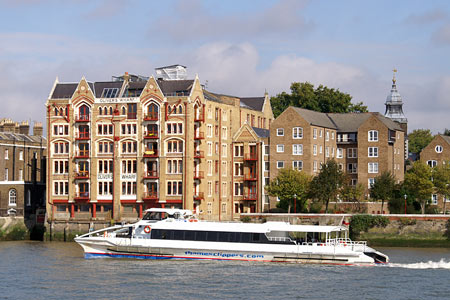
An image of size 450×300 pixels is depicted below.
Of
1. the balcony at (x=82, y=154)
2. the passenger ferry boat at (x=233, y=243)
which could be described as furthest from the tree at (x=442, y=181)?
the balcony at (x=82, y=154)

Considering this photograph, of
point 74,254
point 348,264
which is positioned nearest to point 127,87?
point 74,254

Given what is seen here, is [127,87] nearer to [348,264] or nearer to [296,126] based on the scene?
[296,126]

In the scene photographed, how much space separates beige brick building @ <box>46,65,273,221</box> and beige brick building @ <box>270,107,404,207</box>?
7904 mm

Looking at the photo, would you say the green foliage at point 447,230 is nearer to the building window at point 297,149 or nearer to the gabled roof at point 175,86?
the building window at point 297,149

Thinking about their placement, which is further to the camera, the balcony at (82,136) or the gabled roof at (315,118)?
the gabled roof at (315,118)

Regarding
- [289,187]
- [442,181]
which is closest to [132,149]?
[289,187]

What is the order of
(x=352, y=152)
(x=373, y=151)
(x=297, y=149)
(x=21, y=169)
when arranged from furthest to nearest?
(x=21, y=169) → (x=352, y=152) → (x=373, y=151) → (x=297, y=149)

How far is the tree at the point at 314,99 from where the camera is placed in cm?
13775

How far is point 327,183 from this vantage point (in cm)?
10450

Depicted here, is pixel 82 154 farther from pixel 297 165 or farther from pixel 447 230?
pixel 447 230

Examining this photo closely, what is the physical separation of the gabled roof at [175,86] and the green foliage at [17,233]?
22.9m

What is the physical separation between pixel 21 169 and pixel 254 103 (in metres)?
32.3

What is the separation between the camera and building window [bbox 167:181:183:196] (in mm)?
103688

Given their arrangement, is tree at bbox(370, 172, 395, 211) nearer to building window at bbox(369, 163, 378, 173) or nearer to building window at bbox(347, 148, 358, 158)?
building window at bbox(369, 163, 378, 173)
